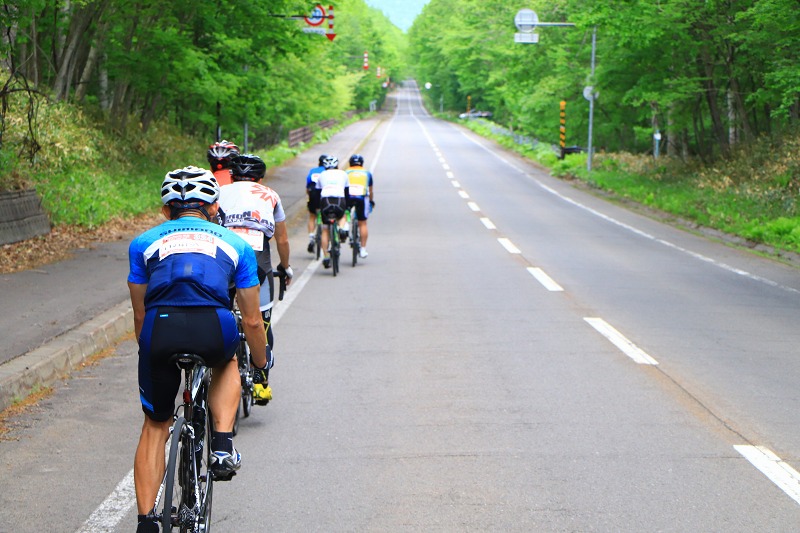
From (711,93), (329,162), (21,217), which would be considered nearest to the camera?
(329,162)

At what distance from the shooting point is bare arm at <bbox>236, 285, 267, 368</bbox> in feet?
14.6

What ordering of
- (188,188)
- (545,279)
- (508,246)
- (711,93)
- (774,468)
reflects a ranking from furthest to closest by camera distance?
(711,93) < (508,246) < (545,279) < (774,468) < (188,188)

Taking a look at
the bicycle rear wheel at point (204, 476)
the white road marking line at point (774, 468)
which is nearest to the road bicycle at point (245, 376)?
the bicycle rear wheel at point (204, 476)

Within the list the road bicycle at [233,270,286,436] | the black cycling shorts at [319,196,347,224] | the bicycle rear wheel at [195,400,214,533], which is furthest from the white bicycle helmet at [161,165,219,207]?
the black cycling shorts at [319,196,347,224]

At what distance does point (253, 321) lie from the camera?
4.55m

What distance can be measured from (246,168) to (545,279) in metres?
7.89

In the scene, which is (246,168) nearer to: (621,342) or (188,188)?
(188,188)

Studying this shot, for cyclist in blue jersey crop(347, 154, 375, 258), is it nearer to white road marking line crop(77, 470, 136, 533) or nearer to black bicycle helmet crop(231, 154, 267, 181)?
black bicycle helmet crop(231, 154, 267, 181)

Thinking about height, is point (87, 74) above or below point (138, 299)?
above

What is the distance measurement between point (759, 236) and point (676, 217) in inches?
212

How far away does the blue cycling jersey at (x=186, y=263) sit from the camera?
158 inches

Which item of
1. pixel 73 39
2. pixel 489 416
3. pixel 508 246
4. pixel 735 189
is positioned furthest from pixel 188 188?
pixel 735 189

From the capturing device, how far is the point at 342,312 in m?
11.2

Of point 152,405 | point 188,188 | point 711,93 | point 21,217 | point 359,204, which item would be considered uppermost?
point 711,93
